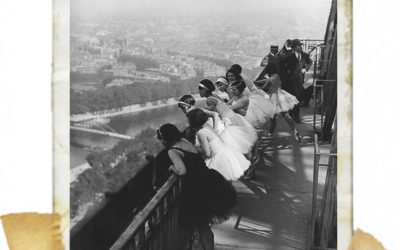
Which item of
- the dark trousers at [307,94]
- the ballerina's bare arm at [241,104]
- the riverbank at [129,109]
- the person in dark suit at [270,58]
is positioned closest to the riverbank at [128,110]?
the riverbank at [129,109]

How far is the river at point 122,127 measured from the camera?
226 cm

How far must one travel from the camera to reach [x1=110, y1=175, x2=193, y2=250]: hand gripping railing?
7.14ft

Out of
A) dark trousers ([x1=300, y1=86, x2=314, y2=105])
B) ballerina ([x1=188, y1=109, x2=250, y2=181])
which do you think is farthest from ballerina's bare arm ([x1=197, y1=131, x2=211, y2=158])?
dark trousers ([x1=300, y1=86, x2=314, y2=105])

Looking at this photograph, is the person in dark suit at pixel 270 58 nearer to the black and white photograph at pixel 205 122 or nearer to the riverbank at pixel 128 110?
the black and white photograph at pixel 205 122

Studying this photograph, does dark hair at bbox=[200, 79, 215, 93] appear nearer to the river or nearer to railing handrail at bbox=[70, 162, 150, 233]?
the river

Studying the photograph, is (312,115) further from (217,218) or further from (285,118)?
(217,218)

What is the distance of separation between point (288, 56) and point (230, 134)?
31 cm

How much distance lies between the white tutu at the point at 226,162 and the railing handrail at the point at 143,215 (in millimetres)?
130

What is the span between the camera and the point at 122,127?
2266 millimetres

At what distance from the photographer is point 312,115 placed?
7.41 ft

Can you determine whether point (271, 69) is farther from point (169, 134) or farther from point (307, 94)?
point (169, 134)

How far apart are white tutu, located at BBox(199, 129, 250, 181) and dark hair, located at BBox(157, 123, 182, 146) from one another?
0.41 ft
